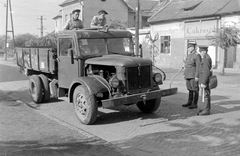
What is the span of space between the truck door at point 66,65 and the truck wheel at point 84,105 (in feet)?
2.34

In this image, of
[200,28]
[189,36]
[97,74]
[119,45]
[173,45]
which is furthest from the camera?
[173,45]

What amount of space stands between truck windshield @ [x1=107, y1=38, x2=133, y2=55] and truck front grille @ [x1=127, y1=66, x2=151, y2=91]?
1206 mm

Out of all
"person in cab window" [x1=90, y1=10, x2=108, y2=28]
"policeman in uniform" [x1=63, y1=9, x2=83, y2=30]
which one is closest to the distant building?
"person in cab window" [x1=90, y1=10, x2=108, y2=28]

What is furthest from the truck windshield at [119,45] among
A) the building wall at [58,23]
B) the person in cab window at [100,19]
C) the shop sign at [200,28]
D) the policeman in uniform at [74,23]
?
the building wall at [58,23]

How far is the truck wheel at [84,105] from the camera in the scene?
6465mm

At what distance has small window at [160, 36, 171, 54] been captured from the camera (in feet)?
100

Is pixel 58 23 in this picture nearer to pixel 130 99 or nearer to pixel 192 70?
pixel 192 70

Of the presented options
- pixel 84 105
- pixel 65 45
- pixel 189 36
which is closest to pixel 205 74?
pixel 84 105

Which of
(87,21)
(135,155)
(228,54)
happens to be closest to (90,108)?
(135,155)

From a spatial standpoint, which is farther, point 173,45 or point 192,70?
point 173,45

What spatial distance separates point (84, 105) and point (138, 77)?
139 centimetres

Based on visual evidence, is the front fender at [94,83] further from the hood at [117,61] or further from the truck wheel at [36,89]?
the truck wheel at [36,89]

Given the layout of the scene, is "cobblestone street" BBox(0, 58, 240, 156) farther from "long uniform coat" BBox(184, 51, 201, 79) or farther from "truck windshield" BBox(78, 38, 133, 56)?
"truck windshield" BBox(78, 38, 133, 56)

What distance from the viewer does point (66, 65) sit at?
7715mm
